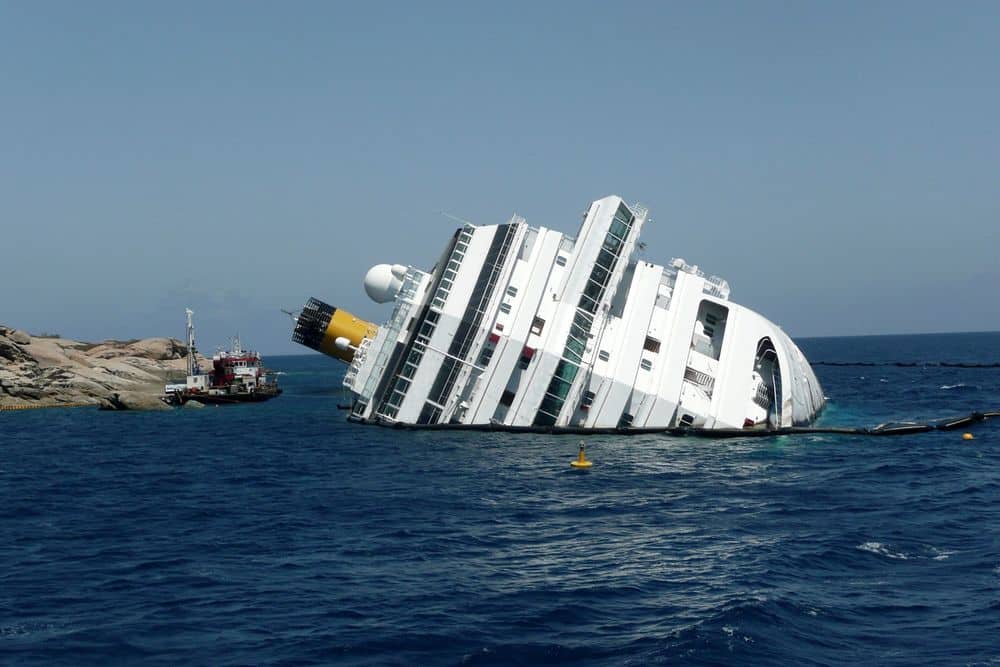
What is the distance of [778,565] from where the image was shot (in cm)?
2158

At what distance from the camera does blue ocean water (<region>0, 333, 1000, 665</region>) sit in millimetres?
16688

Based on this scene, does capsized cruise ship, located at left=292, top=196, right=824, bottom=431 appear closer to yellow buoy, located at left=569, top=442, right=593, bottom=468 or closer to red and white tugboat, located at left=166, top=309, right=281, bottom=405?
yellow buoy, located at left=569, top=442, right=593, bottom=468

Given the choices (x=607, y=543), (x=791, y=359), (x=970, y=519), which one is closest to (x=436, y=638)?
(x=607, y=543)

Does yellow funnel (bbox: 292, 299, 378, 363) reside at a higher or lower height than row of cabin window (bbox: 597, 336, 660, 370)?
lower

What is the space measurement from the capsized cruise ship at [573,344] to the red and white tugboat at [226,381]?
38105 mm

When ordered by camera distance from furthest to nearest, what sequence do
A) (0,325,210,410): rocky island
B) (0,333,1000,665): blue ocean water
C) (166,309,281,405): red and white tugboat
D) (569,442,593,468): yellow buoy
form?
(166,309,281,405): red and white tugboat, (0,325,210,410): rocky island, (569,442,593,468): yellow buoy, (0,333,1000,665): blue ocean water

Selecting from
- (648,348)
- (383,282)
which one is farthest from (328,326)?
(648,348)

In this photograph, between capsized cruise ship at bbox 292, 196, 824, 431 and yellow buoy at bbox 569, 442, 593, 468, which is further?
capsized cruise ship at bbox 292, 196, 824, 431

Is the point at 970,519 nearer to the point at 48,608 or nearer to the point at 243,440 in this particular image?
the point at 48,608

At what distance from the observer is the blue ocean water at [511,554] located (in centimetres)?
1669

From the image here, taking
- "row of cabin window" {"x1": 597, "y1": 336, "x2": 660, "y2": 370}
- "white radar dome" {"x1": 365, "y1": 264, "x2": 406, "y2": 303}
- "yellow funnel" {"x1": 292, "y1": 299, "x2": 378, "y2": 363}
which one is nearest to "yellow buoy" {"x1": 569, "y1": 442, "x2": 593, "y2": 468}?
"row of cabin window" {"x1": 597, "y1": 336, "x2": 660, "y2": 370}

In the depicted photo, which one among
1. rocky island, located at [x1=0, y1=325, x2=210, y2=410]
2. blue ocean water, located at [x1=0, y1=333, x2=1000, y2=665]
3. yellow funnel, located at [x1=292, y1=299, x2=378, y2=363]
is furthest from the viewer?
rocky island, located at [x1=0, y1=325, x2=210, y2=410]

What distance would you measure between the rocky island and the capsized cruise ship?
3966cm

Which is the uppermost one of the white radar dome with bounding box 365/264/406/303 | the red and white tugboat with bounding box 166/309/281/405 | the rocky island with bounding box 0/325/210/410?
the white radar dome with bounding box 365/264/406/303
